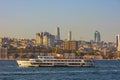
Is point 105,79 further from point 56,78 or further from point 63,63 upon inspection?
point 63,63

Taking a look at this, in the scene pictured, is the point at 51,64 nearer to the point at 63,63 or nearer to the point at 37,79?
the point at 63,63

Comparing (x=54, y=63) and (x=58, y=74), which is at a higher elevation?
(x=54, y=63)

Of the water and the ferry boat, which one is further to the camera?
the ferry boat

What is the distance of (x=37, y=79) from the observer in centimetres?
7156

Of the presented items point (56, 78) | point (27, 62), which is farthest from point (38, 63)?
point (56, 78)

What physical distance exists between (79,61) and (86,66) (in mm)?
1934

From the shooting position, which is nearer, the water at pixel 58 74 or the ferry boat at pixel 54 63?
the water at pixel 58 74

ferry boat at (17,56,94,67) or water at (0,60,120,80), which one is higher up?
ferry boat at (17,56,94,67)

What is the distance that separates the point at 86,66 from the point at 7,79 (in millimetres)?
47133

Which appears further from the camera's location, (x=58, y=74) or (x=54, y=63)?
(x=54, y=63)

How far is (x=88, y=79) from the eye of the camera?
71.9m

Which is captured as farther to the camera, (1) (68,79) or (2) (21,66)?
(2) (21,66)

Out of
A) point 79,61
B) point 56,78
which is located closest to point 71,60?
point 79,61

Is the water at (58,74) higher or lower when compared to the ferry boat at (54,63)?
lower
